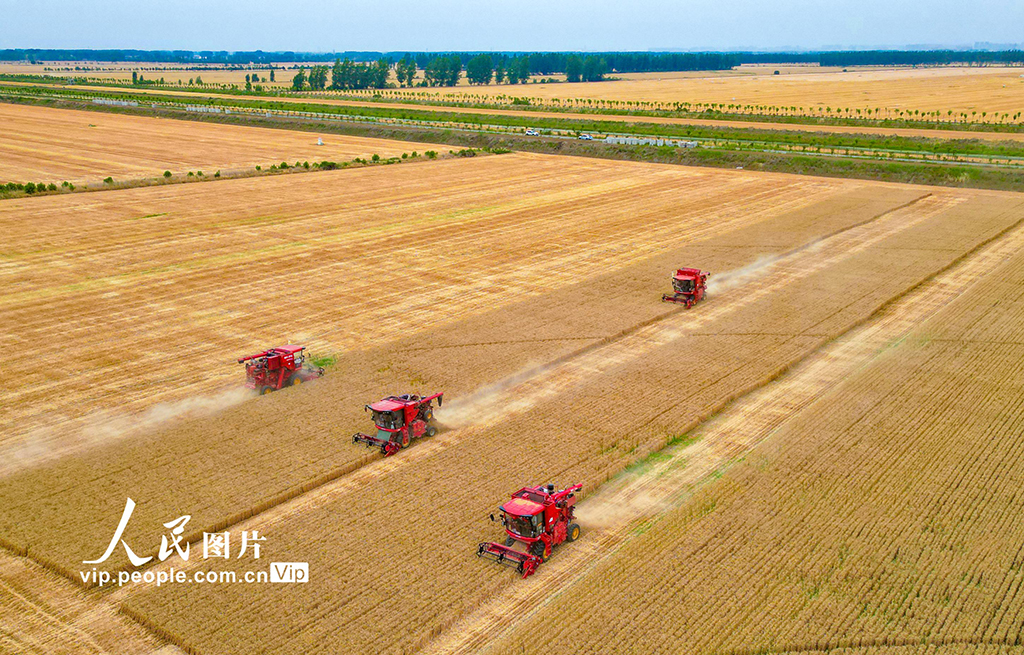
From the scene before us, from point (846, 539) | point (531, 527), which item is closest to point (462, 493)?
point (531, 527)

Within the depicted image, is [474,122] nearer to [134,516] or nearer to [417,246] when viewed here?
[417,246]

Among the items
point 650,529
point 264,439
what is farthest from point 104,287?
point 650,529

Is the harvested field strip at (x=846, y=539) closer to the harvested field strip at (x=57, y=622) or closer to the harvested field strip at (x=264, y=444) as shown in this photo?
the harvested field strip at (x=57, y=622)

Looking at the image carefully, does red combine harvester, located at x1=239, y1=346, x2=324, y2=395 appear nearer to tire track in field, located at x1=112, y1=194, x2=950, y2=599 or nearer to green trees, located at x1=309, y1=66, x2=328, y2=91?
tire track in field, located at x1=112, y1=194, x2=950, y2=599

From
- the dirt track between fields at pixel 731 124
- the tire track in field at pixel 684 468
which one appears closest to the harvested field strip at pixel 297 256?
the tire track in field at pixel 684 468

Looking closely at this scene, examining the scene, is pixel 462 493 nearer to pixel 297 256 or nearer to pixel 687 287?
pixel 687 287

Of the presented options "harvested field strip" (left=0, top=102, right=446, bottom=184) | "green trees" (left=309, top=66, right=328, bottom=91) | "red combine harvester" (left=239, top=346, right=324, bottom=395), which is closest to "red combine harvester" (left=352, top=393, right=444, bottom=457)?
"red combine harvester" (left=239, top=346, right=324, bottom=395)
